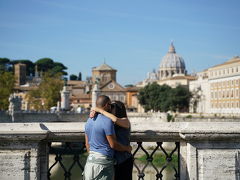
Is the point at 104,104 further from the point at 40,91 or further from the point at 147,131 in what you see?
the point at 40,91

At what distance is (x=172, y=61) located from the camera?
159625mm

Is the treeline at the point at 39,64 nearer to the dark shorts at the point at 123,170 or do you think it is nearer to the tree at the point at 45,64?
the tree at the point at 45,64

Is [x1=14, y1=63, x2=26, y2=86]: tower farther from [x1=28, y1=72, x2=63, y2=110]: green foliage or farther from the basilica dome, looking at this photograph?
[x1=28, y1=72, x2=63, y2=110]: green foliage

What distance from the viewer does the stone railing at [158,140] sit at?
4.87 meters

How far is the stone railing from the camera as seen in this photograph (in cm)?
487

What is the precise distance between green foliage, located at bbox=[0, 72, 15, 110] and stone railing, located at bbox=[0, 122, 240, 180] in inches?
1784

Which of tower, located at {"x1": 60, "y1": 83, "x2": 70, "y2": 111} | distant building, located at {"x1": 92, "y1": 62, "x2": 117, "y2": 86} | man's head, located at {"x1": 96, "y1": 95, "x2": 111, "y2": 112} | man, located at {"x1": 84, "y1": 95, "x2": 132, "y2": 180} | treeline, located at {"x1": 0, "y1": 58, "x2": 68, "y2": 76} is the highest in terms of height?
treeline, located at {"x1": 0, "y1": 58, "x2": 68, "y2": 76}

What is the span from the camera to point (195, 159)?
5016 mm

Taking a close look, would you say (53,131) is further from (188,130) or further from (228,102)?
(228,102)

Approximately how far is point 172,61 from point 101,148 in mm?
156371

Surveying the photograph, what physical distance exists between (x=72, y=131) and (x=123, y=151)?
0.68 meters

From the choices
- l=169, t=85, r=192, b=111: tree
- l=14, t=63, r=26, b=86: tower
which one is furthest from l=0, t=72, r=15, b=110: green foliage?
l=14, t=63, r=26, b=86: tower

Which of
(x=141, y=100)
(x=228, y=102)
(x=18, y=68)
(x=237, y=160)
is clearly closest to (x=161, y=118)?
(x=228, y=102)

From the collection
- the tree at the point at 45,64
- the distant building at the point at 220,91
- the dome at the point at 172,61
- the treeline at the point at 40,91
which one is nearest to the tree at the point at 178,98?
the distant building at the point at 220,91
